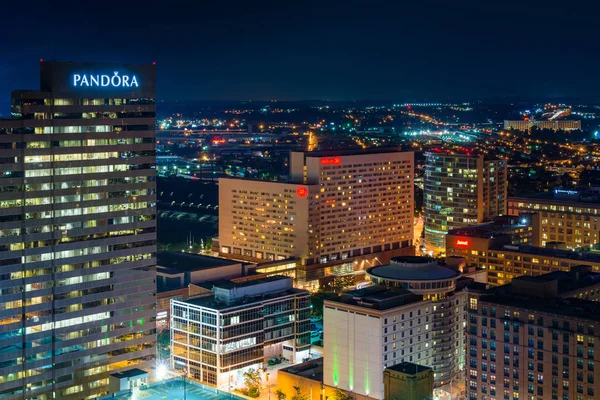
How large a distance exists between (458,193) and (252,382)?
6184 cm

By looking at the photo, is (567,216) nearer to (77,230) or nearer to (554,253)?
(554,253)

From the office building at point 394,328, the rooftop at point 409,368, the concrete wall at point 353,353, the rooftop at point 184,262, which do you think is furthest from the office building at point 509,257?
the rooftop at point 409,368

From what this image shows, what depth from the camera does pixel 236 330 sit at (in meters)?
74.4

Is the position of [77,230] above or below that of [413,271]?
above

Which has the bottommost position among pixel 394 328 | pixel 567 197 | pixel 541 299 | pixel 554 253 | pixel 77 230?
pixel 394 328

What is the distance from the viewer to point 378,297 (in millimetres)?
69125

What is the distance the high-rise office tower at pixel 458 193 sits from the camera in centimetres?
Answer: 12669

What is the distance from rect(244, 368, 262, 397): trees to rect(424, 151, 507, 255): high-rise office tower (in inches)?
2143

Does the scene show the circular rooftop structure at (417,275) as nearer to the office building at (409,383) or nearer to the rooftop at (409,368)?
the rooftop at (409,368)

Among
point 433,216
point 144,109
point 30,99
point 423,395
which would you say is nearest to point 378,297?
point 423,395

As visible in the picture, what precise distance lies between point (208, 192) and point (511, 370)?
140m

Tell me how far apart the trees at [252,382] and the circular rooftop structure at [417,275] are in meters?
11.8

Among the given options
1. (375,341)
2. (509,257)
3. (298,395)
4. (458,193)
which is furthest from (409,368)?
(458,193)

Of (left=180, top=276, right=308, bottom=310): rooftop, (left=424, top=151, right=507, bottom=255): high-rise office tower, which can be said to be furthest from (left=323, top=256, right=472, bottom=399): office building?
(left=424, top=151, right=507, bottom=255): high-rise office tower
